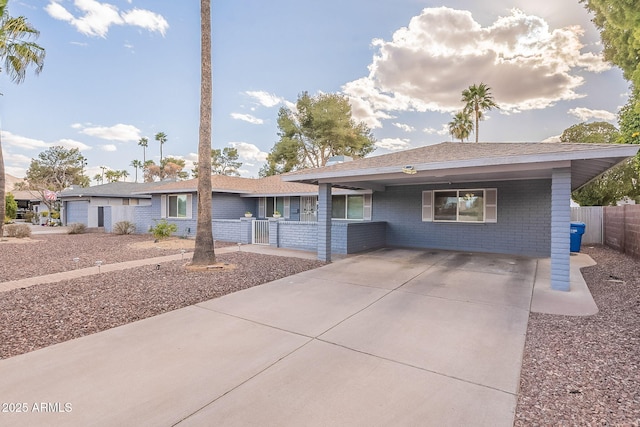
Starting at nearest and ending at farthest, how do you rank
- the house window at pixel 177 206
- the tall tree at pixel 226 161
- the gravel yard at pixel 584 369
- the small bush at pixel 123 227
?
1. the gravel yard at pixel 584 369
2. the house window at pixel 177 206
3. the small bush at pixel 123 227
4. the tall tree at pixel 226 161

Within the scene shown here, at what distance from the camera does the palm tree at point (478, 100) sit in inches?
936

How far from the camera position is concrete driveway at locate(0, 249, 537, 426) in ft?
7.66

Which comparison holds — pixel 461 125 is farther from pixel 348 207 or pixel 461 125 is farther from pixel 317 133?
pixel 348 207

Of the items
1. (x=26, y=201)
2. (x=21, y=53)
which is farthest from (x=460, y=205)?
(x=26, y=201)

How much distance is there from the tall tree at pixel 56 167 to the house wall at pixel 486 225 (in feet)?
143

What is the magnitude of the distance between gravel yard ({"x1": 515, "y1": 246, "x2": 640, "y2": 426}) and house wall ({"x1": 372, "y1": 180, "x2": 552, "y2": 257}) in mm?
5381

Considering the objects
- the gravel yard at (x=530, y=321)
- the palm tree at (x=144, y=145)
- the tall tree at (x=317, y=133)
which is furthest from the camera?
the palm tree at (x=144, y=145)

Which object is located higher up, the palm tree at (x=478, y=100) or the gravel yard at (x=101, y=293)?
the palm tree at (x=478, y=100)

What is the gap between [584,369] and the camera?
117 inches

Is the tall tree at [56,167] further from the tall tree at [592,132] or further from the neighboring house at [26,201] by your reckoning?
the tall tree at [592,132]

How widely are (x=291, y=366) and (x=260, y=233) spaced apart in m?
10.4

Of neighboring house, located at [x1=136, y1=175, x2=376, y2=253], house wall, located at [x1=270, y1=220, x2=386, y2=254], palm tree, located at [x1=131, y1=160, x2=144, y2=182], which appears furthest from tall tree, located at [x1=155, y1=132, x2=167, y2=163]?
house wall, located at [x1=270, y1=220, x2=386, y2=254]

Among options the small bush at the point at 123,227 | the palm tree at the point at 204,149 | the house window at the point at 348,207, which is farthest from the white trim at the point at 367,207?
the small bush at the point at 123,227

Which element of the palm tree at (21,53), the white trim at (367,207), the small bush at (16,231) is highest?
the palm tree at (21,53)
